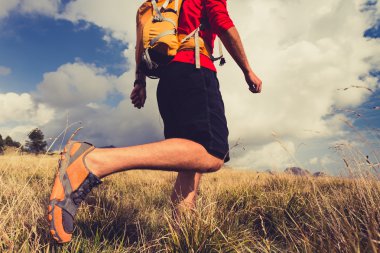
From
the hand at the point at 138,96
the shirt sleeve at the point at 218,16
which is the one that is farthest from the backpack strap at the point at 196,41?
the hand at the point at 138,96

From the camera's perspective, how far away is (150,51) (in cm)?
212

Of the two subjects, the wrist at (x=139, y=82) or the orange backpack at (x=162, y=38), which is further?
the wrist at (x=139, y=82)

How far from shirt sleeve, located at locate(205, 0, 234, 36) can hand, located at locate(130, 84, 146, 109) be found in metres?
0.83

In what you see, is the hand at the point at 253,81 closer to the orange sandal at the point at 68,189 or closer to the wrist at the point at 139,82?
the wrist at the point at 139,82

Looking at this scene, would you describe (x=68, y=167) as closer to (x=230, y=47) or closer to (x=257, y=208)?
(x=230, y=47)

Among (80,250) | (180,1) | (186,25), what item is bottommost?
(80,250)

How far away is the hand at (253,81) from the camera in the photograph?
7.73 feet

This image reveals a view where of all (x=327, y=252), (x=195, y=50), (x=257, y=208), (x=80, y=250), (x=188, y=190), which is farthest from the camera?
(x=257, y=208)

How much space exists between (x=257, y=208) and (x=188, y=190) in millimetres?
879

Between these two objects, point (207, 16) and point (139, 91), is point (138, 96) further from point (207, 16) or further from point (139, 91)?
point (207, 16)

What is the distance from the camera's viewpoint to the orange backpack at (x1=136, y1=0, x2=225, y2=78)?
2074 millimetres

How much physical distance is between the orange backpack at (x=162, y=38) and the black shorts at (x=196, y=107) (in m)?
0.10

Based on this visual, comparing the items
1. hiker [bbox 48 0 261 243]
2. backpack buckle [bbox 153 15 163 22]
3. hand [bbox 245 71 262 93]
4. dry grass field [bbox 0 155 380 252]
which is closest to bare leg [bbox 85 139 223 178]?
hiker [bbox 48 0 261 243]

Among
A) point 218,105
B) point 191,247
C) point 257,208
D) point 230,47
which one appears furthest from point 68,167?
point 257,208
